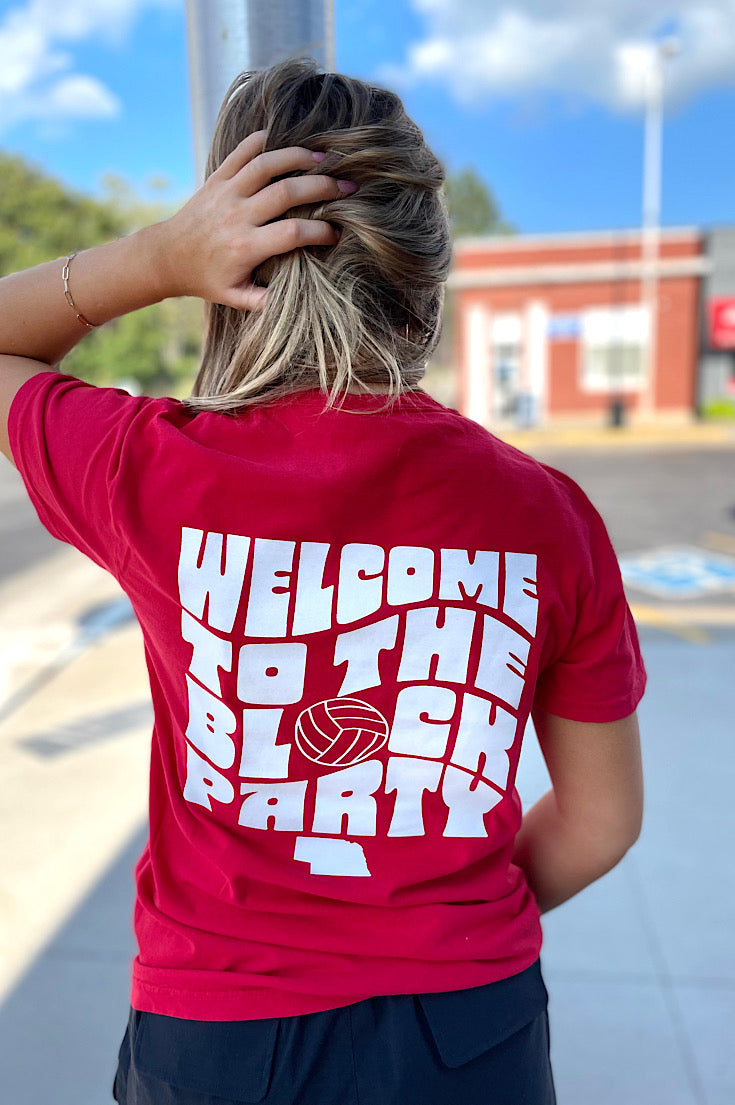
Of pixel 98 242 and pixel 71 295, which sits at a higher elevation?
pixel 98 242

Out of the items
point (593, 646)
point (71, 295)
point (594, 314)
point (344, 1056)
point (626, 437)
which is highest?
point (594, 314)

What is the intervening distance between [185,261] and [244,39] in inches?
18.4

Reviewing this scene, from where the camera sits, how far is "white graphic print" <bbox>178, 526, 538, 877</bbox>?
85 centimetres

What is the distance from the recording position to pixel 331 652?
2.81ft

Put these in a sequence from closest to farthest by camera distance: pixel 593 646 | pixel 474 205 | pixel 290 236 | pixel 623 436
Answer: pixel 290 236 → pixel 593 646 → pixel 623 436 → pixel 474 205

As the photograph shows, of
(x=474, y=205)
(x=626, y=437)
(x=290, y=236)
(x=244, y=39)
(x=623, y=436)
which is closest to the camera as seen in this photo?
(x=290, y=236)

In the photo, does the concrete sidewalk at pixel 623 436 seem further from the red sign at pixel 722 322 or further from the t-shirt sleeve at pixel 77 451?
the t-shirt sleeve at pixel 77 451

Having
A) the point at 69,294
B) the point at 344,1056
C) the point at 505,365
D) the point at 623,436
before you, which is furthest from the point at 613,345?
the point at 344,1056

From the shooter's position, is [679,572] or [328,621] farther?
[679,572]

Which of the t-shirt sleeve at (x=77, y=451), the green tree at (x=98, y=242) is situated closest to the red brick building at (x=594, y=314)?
the green tree at (x=98, y=242)

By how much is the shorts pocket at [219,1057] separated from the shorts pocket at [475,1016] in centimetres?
17

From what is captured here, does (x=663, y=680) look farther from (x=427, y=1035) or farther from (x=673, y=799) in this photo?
(x=427, y=1035)

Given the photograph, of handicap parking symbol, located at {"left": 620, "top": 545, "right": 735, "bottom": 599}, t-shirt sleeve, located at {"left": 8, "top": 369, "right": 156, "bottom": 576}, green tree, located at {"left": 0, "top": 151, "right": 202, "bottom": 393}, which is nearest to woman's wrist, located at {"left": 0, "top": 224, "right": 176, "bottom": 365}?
t-shirt sleeve, located at {"left": 8, "top": 369, "right": 156, "bottom": 576}

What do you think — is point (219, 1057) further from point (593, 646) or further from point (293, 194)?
point (293, 194)
